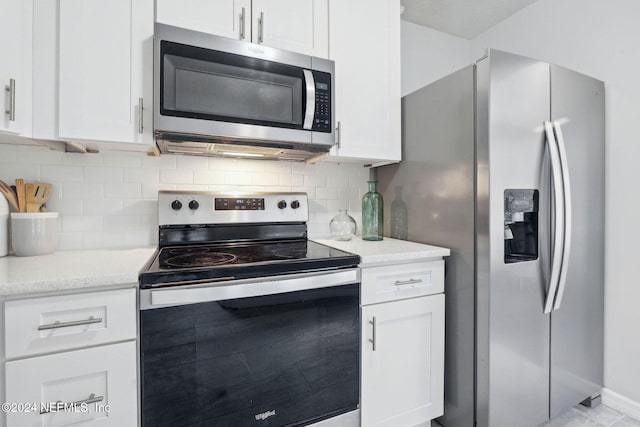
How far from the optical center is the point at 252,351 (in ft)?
3.80

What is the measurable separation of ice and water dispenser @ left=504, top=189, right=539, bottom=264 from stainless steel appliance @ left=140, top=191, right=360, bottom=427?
0.75m

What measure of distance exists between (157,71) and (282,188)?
0.87m

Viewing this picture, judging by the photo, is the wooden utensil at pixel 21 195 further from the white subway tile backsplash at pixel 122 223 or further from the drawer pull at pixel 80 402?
the drawer pull at pixel 80 402

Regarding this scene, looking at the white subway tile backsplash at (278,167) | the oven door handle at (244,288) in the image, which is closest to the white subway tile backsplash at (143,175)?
the white subway tile backsplash at (278,167)

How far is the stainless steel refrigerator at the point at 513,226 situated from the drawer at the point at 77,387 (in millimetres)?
1420

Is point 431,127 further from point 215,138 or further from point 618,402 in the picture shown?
point 618,402

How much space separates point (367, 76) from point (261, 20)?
0.62 metres

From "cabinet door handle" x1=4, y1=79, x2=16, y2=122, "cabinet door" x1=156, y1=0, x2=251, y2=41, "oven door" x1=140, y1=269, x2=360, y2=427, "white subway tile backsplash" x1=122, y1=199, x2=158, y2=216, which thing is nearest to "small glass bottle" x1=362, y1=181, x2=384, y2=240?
"oven door" x1=140, y1=269, x2=360, y2=427

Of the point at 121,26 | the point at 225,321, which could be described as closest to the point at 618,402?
the point at 225,321

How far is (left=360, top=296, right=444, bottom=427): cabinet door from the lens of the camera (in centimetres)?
140

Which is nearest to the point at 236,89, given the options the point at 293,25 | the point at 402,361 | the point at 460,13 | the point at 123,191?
the point at 293,25

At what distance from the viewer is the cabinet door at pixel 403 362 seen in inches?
55.2

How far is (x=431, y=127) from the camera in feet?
5.51

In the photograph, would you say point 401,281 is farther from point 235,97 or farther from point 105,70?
point 105,70
